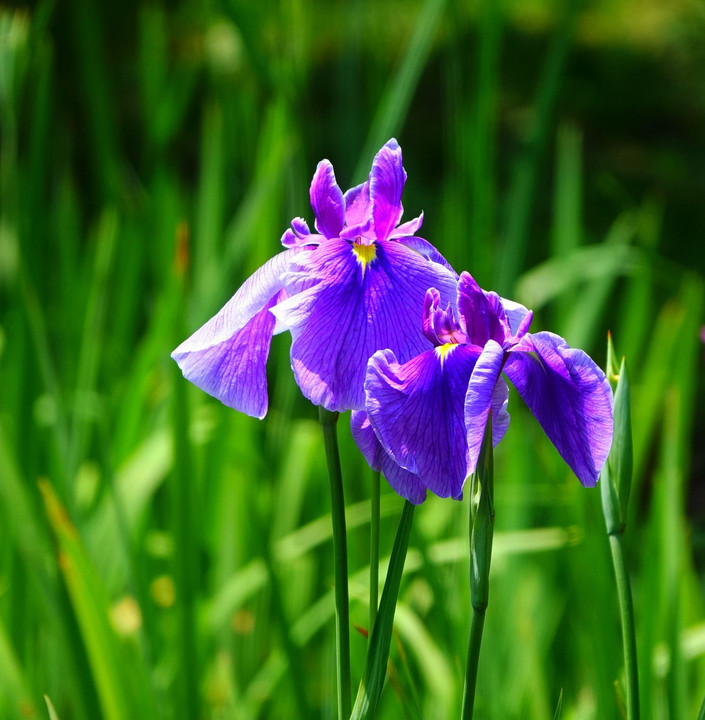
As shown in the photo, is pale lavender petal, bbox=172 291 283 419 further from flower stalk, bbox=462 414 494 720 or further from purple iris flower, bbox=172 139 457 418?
flower stalk, bbox=462 414 494 720

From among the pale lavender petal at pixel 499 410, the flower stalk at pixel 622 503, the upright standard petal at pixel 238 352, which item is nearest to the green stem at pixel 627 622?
the flower stalk at pixel 622 503

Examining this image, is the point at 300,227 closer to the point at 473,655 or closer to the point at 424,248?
the point at 424,248

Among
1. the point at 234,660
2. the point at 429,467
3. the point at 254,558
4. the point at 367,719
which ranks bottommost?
the point at 234,660

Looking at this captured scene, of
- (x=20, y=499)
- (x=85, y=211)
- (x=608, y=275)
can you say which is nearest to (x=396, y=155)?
(x=20, y=499)

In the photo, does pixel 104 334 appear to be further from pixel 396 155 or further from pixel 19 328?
pixel 396 155

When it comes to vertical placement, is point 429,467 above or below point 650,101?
below

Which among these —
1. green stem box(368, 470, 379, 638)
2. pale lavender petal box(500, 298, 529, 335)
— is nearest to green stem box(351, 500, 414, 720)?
green stem box(368, 470, 379, 638)

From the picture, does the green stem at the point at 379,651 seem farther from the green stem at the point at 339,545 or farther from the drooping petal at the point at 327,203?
the drooping petal at the point at 327,203
